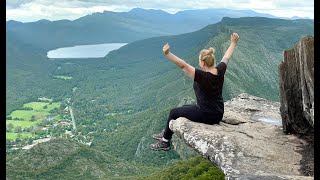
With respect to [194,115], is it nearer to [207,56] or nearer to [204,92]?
[204,92]

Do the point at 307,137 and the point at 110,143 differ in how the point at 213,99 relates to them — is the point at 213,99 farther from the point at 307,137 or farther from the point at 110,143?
the point at 110,143

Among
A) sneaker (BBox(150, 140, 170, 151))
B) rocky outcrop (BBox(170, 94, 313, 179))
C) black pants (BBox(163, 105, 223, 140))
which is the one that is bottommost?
sneaker (BBox(150, 140, 170, 151))

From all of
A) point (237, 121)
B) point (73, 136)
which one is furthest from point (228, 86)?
point (237, 121)

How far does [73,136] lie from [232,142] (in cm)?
18707

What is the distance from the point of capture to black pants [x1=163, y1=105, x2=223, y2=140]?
43.3 ft

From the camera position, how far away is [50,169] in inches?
4087

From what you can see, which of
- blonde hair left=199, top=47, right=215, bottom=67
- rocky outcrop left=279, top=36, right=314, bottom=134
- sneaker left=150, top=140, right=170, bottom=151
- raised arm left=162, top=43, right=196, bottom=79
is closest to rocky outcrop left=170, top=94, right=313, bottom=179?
rocky outcrop left=279, top=36, right=314, bottom=134

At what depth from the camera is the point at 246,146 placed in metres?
11.6

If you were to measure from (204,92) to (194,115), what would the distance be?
37.3 inches

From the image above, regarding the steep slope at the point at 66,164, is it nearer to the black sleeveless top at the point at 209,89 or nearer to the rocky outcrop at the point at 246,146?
the rocky outcrop at the point at 246,146

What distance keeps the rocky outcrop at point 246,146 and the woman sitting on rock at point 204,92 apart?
0.28m

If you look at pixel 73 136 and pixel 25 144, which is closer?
pixel 25 144

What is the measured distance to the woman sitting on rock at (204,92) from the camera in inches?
487

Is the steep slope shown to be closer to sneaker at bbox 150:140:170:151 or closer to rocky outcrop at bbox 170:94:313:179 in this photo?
sneaker at bbox 150:140:170:151
